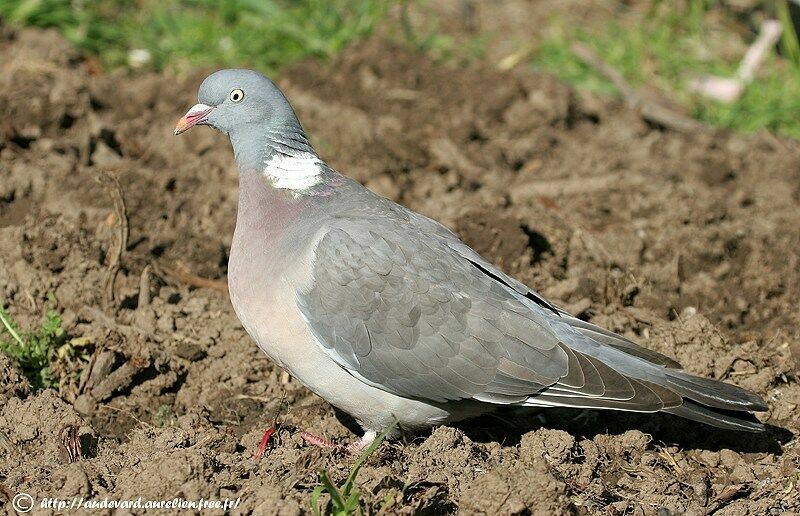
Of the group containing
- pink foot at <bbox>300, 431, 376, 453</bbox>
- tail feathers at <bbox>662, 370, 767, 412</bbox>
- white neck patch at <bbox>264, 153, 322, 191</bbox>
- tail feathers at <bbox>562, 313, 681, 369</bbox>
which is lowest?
pink foot at <bbox>300, 431, 376, 453</bbox>

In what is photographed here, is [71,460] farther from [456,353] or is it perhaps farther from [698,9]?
[698,9]

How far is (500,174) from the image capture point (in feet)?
23.2

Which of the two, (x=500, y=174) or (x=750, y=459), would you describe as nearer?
(x=750, y=459)

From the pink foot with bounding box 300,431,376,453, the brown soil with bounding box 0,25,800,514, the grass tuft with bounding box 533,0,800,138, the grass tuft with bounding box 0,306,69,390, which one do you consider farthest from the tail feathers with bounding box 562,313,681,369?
the grass tuft with bounding box 533,0,800,138

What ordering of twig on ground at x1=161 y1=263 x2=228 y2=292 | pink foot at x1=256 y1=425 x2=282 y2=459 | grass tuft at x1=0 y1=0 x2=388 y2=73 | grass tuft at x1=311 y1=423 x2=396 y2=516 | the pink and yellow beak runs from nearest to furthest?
grass tuft at x1=311 y1=423 x2=396 y2=516 → pink foot at x1=256 y1=425 x2=282 y2=459 → the pink and yellow beak → twig on ground at x1=161 y1=263 x2=228 y2=292 → grass tuft at x1=0 y1=0 x2=388 y2=73

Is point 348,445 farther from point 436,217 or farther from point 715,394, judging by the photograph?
point 436,217

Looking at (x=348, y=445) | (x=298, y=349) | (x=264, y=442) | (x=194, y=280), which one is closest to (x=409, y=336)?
(x=298, y=349)

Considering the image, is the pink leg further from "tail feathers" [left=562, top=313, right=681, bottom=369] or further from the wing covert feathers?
"tail feathers" [left=562, top=313, right=681, bottom=369]

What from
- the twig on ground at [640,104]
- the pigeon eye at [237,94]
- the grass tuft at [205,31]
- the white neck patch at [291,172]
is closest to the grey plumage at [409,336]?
the white neck patch at [291,172]

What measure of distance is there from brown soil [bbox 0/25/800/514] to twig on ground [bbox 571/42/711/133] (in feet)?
0.44

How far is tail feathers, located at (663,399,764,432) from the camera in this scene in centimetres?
447

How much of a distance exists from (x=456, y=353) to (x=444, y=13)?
5.66m

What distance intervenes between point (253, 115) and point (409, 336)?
1.34 metres

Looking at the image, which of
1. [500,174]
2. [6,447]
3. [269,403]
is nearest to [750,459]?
[269,403]
